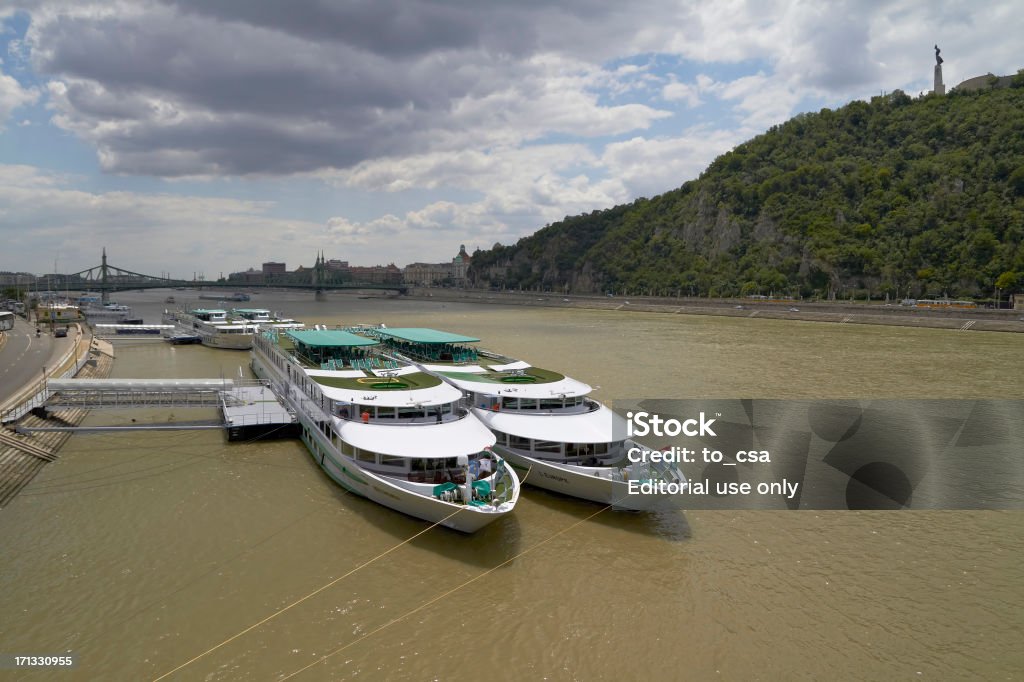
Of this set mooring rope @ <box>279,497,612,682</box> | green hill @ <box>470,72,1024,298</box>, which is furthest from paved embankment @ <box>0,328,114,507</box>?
green hill @ <box>470,72,1024,298</box>

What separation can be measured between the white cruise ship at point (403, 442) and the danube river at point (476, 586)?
0.97 metres

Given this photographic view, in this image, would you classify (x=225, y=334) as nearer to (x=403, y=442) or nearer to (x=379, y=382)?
(x=379, y=382)

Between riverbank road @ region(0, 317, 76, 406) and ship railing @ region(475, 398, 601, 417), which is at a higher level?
ship railing @ region(475, 398, 601, 417)

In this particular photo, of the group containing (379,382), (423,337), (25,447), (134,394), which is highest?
(423,337)

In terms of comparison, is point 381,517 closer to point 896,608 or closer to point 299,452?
point 299,452

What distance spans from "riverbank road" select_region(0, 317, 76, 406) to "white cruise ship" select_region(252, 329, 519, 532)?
1560 centimetres

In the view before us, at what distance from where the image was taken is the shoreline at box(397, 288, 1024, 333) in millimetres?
72812

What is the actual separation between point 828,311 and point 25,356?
96.9m

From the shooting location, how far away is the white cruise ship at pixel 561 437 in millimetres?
17781

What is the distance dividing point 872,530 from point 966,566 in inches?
94.1

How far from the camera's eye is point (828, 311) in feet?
302

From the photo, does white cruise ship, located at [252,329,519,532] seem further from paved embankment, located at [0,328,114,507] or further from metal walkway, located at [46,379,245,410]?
paved embankment, located at [0,328,114,507]

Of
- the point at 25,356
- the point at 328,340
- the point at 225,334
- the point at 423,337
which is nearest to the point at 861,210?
the point at 423,337

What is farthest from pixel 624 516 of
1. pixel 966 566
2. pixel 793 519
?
pixel 966 566
